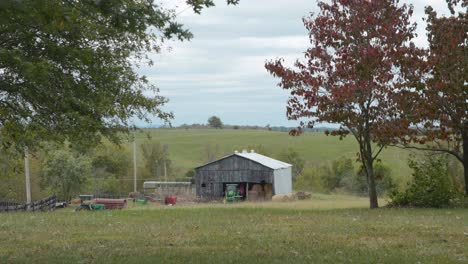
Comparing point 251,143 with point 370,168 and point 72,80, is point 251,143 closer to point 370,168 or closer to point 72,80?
point 370,168

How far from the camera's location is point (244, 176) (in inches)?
2435

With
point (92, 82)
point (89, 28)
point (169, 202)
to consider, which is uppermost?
point (89, 28)

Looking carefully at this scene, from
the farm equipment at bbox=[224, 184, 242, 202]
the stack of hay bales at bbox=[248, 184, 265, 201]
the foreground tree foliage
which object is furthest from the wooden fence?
the stack of hay bales at bbox=[248, 184, 265, 201]

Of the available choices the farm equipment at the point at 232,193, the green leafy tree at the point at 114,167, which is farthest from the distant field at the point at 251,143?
the farm equipment at the point at 232,193

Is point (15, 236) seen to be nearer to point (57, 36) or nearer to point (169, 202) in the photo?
point (57, 36)

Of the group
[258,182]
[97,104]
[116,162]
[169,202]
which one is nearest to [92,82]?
[97,104]

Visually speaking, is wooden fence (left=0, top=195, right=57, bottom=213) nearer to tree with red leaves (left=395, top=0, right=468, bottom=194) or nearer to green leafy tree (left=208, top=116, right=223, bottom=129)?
tree with red leaves (left=395, top=0, right=468, bottom=194)

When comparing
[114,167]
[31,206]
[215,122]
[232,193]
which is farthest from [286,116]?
[215,122]

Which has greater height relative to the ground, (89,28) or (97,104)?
(89,28)

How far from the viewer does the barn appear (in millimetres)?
60875

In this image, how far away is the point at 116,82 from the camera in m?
13.4

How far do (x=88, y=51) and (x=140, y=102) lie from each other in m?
2.83

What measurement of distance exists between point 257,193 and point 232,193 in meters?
3.83

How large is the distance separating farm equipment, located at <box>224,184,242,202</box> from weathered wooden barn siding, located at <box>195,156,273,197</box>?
29.6 inches
